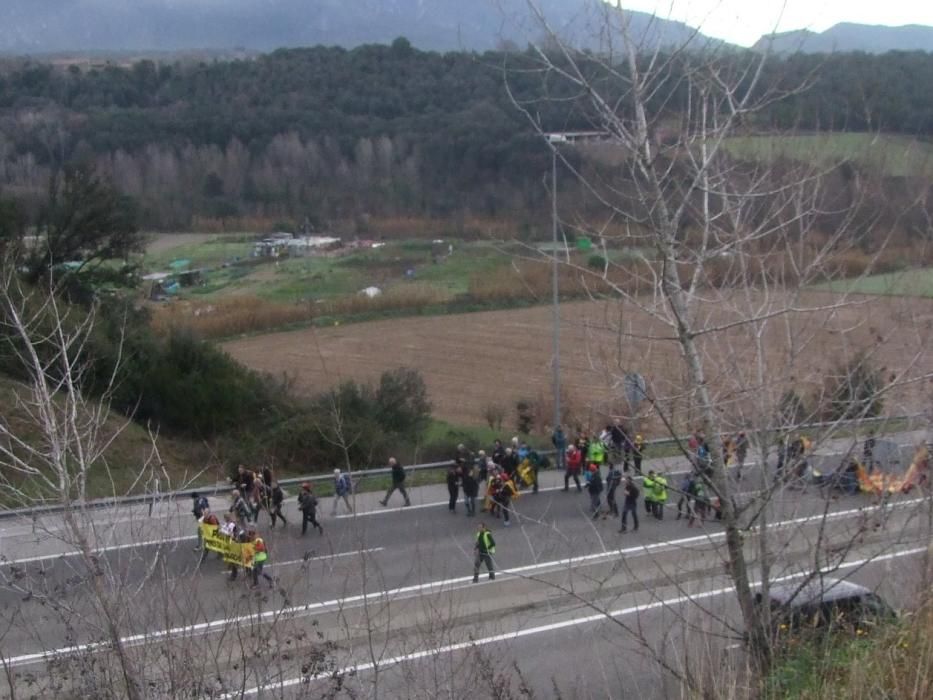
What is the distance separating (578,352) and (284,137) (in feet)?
230

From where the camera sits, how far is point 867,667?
4781mm

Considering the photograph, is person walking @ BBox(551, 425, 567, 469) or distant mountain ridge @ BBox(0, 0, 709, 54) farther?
distant mountain ridge @ BBox(0, 0, 709, 54)

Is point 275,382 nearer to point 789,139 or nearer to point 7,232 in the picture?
point 7,232

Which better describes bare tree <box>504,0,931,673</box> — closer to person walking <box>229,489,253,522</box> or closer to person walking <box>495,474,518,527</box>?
person walking <box>229,489,253,522</box>

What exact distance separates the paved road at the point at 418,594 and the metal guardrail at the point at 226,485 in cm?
18

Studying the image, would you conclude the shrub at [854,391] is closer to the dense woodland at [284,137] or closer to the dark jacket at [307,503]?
the dark jacket at [307,503]

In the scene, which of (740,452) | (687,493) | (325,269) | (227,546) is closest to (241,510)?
(227,546)

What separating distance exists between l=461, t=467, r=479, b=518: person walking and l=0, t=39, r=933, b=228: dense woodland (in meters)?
21.6

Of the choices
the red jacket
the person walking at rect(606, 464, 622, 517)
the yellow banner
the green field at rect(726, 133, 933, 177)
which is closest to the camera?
the person walking at rect(606, 464, 622, 517)

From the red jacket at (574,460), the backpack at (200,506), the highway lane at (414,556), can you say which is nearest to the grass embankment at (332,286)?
the red jacket at (574,460)

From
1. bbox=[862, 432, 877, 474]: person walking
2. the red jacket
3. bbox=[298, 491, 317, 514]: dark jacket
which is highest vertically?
bbox=[862, 432, 877, 474]: person walking

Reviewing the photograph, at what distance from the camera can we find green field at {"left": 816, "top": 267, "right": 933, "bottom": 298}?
725cm

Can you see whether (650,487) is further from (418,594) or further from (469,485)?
(469,485)

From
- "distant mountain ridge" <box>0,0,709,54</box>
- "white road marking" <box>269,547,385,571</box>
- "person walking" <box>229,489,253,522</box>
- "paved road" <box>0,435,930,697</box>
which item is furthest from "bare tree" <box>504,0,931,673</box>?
"distant mountain ridge" <box>0,0,709,54</box>
